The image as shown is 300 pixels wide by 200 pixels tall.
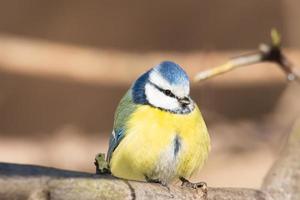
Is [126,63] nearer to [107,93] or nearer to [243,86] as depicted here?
[107,93]

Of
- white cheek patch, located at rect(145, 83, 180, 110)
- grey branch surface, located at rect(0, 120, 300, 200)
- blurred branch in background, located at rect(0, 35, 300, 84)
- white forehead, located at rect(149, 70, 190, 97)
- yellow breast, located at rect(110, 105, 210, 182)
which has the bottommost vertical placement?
grey branch surface, located at rect(0, 120, 300, 200)

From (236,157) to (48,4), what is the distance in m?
1.26

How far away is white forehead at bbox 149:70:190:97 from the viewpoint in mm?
2264

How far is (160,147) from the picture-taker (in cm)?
214

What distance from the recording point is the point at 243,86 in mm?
4273

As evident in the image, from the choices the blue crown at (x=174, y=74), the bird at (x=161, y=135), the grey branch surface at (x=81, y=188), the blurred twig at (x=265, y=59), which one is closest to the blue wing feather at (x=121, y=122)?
the bird at (x=161, y=135)

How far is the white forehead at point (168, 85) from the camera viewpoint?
7.43ft

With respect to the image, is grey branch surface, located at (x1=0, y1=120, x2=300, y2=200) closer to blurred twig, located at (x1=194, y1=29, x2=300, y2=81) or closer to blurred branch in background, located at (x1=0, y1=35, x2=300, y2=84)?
blurred twig, located at (x1=194, y1=29, x2=300, y2=81)

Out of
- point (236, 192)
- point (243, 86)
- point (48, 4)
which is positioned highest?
point (48, 4)

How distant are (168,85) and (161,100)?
0.17 ft

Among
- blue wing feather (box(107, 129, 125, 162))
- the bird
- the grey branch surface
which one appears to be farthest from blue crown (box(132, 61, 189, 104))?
the grey branch surface

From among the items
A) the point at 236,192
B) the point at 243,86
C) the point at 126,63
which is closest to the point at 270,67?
the point at 243,86

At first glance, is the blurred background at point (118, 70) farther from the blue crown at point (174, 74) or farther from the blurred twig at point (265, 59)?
the blue crown at point (174, 74)

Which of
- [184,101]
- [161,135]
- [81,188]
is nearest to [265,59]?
[184,101]
